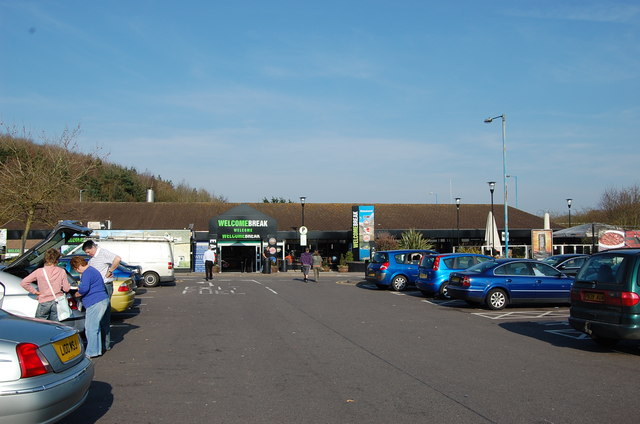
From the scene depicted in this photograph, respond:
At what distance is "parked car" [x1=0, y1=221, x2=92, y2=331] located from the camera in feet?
27.3

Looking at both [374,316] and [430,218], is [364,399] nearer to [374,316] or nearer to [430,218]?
[374,316]

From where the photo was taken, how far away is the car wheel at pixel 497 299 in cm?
1523

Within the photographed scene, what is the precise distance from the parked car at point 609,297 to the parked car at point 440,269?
822cm

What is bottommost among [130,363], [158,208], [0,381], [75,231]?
[130,363]

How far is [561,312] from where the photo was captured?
1508 centimetres

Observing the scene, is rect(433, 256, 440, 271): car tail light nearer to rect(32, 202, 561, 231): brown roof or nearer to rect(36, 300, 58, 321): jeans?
rect(36, 300, 58, 321): jeans

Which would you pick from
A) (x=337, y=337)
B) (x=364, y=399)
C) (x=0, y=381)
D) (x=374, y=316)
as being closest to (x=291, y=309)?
(x=374, y=316)

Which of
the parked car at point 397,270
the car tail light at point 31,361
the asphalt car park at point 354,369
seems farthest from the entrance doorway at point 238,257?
the car tail light at point 31,361

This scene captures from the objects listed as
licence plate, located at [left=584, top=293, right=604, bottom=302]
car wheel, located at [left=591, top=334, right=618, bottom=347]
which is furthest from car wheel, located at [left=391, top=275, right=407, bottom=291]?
licence plate, located at [left=584, top=293, right=604, bottom=302]

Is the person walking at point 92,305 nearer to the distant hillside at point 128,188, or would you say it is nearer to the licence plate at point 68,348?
the licence plate at point 68,348

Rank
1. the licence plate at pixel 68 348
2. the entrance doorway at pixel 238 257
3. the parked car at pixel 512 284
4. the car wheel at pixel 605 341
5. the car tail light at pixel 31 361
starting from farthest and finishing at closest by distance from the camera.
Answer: the entrance doorway at pixel 238 257
the parked car at pixel 512 284
the car wheel at pixel 605 341
the licence plate at pixel 68 348
the car tail light at pixel 31 361

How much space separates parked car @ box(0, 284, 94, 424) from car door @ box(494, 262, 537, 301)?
12.2 meters

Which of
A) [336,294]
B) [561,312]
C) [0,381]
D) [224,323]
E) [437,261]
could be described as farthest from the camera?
[336,294]

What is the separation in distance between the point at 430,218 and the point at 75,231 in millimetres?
41564
